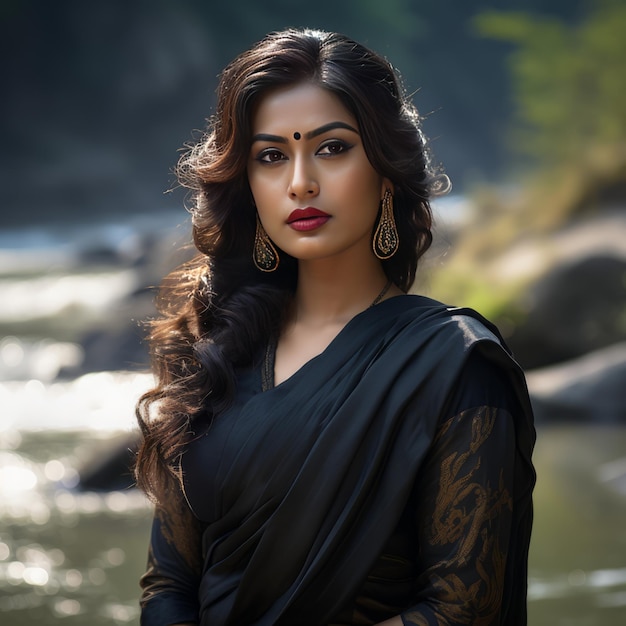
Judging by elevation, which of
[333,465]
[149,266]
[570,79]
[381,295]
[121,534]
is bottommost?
[333,465]

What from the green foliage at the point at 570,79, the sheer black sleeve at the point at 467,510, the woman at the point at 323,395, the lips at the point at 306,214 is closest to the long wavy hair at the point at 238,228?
the woman at the point at 323,395

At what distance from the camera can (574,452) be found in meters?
4.68

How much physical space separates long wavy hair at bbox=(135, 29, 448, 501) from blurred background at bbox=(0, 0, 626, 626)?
0.18 metres

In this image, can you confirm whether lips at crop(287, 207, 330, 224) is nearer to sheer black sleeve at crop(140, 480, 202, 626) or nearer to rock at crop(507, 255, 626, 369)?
sheer black sleeve at crop(140, 480, 202, 626)

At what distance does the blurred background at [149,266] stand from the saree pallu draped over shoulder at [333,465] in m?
0.50

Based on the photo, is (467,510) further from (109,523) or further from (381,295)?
(109,523)

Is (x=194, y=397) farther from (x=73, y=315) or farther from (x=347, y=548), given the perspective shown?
(x=73, y=315)

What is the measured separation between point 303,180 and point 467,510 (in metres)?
Answer: 0.56

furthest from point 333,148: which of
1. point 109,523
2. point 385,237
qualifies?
point 109,523

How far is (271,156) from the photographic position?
1787 millimetres

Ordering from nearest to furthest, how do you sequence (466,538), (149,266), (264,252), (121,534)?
(466,538), (264,252), (121,534), (149,266)

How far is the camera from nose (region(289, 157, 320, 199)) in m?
1.72

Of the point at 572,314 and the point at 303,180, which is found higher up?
the point at 572,314

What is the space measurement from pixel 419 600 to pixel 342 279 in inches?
21.4
